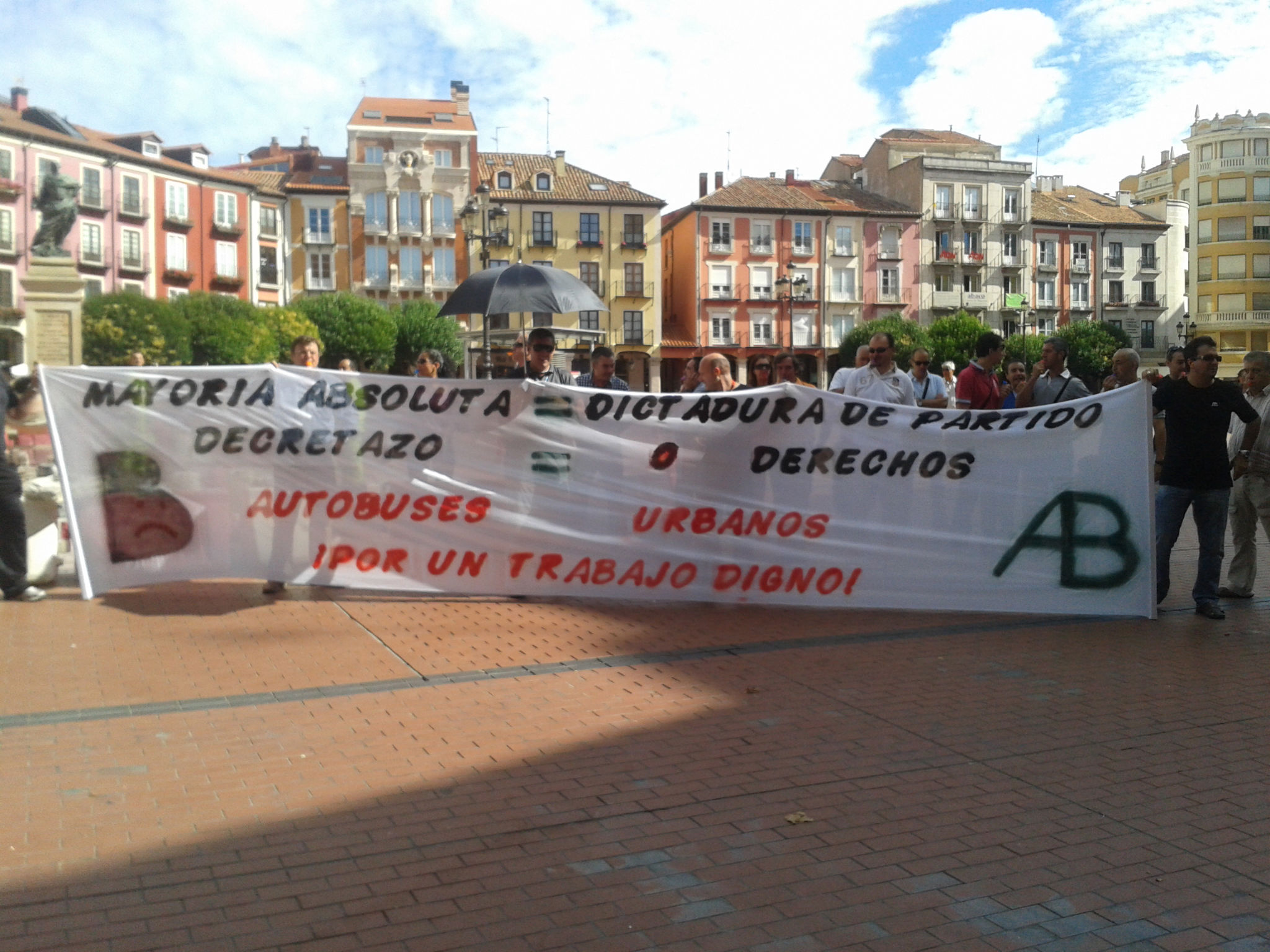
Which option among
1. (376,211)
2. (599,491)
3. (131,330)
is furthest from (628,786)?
(376,211)

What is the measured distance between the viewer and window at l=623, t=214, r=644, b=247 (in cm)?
6875

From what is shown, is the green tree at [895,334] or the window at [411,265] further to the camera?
the window at [411,265]

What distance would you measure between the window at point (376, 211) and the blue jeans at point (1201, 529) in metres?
64.4

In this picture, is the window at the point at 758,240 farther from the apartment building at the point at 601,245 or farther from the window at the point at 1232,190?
the window at the point at 1232,190

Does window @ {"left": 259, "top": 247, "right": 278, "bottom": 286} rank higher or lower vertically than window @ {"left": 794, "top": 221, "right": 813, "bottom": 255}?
lower

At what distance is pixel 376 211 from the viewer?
68.4 m

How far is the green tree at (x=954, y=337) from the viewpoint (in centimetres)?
6756

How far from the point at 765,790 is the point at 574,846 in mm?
892

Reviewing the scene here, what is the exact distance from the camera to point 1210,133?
298ft

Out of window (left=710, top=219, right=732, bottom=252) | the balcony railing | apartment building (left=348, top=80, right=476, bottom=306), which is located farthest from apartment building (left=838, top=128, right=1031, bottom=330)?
the balcony railing

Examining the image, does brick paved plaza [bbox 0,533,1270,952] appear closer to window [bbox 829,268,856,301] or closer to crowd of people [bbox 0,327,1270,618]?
crowd of people [bbox 0,327,1270,618]

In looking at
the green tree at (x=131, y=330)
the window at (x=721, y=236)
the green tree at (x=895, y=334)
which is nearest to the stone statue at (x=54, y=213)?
the green tree at (x=131, y=330)

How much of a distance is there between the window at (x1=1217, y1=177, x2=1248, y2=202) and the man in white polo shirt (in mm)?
92703

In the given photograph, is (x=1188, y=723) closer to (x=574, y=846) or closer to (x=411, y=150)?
(x=574, y=846)
